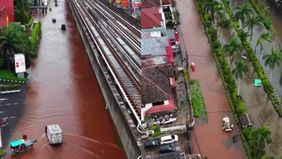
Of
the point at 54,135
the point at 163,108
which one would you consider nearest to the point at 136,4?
the point at 163,108

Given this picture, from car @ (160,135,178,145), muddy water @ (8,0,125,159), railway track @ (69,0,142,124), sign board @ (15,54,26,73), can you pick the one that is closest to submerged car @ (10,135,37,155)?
muddy water @ (8,0,125,159)

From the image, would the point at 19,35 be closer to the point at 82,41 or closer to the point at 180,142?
the point at 82,41

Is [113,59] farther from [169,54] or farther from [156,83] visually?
[156,83]

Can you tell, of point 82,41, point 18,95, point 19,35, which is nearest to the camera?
point 18,95

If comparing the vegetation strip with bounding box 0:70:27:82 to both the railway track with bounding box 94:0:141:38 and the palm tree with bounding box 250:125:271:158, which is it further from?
the palm tree with bounding box 250:125:271:158

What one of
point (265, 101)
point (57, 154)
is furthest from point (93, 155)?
point (265, 101)
